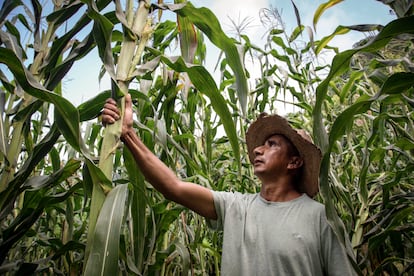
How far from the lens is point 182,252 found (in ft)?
3.92

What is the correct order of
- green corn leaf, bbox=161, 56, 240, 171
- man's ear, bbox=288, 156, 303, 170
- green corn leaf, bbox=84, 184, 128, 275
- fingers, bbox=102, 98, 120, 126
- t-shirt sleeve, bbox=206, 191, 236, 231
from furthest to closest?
man's ear, bbox=288, 156, 303, 170
t-shirt sleeve, bbox=206, 191, 236, 231
green corn leaf, bbox=161, 56, 240, 171
fingers, bbox=102, 98, 120, 126
green corn leaf, bbox=84, 184, 128, 275

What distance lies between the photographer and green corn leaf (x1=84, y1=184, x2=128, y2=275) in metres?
0.65

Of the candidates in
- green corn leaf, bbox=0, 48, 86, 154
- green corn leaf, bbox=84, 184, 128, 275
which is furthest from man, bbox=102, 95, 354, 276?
green corn leaf, bbox=84, 184, 128, 275

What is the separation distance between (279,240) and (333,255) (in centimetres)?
18

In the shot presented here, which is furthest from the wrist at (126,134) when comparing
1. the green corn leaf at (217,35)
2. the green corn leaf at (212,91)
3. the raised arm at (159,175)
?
the green corn leaf at (217,35)

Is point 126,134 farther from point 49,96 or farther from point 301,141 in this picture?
point 301,141

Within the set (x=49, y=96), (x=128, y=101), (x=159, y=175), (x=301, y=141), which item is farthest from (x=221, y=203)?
(x=49, y=96)

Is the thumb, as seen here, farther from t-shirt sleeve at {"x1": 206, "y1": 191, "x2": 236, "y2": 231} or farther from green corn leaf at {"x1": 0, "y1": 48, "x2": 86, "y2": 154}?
t-shirt sleeve at {"x1": 206, "y1": 191, "x2": 236, "y2": 231}

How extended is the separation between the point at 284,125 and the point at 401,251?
Result: 2.63ft

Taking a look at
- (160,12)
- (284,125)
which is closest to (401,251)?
(284,125)

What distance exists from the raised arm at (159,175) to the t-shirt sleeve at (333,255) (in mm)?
422

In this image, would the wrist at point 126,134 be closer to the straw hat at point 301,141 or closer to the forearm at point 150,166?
the forearm at point 150,166

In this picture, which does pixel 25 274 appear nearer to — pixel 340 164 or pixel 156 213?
pixel 156 213

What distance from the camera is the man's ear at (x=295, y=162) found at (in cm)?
138
